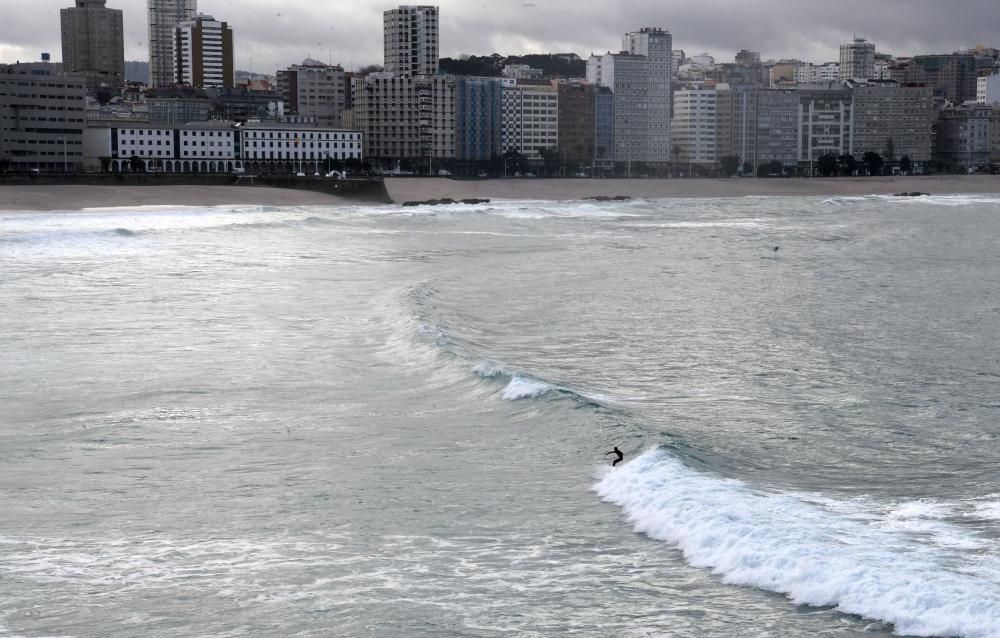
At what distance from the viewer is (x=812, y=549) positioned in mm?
7848

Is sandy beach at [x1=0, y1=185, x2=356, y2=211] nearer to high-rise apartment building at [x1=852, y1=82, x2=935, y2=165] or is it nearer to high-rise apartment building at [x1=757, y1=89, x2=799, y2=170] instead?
high-rise apartment building at [x1=757, y1=89, x2=799, y2=170]

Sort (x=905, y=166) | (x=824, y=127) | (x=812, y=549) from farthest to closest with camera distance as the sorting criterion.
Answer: (x=824, y=127), (x=905, y=166), (x=812, y=549)

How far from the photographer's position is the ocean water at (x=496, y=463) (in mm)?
7270

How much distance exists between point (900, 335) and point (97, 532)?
1258 cm

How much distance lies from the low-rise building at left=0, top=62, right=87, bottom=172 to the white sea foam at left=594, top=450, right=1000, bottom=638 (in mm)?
96242

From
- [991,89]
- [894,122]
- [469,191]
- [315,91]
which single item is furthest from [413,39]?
[991,89]

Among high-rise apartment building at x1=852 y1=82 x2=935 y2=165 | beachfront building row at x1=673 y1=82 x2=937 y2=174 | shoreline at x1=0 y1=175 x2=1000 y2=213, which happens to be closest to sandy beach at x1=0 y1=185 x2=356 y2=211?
shoreline at x1=0 y1=175 x2=1000 y2=213

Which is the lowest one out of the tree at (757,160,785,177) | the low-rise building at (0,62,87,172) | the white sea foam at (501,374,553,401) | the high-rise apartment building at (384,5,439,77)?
the white sea foam at (501,374,553,401)

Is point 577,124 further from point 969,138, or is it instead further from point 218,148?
point 969,138

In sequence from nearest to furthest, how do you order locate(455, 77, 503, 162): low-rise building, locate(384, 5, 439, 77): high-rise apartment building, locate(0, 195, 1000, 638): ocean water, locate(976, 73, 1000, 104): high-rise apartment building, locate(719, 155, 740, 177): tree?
1. locate(0, 195, 1000, 638): ocean water
2. locate(455, 77, 503, 162): low-rise building
3. locate(719, 155, 740, 177): tree
4. locate(384, 5, 439, 77): high-rise apartment building
5. locate(976, 73, 1000, 104): high-rise apartment building

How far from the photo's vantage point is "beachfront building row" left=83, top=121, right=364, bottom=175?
103 meters

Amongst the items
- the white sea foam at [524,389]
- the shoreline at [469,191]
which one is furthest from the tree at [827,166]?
the white sea foam at [524,389]

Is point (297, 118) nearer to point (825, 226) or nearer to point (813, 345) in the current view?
point (825, 226)

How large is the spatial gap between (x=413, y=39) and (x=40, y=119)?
65.9 m
